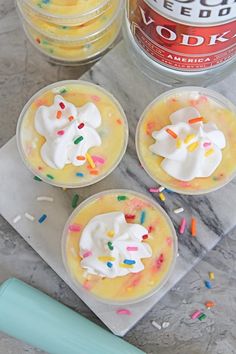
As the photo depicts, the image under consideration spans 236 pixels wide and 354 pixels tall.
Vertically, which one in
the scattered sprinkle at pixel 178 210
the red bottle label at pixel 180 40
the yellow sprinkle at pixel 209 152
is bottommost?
the scattered sprinkle at pixel 178 210

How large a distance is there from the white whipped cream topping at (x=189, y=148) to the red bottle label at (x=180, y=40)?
0.08m

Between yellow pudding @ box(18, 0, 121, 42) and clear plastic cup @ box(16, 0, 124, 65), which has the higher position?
yellow pudding @ box(18, 0, 121, 42)

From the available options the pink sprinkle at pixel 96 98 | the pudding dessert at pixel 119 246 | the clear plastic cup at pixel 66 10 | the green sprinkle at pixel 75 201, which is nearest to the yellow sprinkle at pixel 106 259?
the pudding dessert at pixel 119 246

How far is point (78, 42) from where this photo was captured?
3.79 feet

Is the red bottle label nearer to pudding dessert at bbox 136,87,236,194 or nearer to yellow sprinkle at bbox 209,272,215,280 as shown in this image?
pudding dessert at bbox 136,87,236,194

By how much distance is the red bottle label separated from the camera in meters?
0.98

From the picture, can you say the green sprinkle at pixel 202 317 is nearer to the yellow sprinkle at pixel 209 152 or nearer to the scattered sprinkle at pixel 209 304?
the scattered sprinkle at pixel 209 304

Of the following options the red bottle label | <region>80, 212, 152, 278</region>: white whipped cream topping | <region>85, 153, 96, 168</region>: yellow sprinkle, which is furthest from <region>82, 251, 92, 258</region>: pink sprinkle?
the red bottle label

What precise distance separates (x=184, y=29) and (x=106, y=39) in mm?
223

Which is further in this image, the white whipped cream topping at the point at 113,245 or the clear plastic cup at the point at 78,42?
the clear plastic cup at the point at 78,42

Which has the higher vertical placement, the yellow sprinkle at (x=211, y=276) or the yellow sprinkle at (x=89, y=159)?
the yellow sprinkle at (x=89, y=159)

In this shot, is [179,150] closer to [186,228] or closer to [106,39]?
[186,228]

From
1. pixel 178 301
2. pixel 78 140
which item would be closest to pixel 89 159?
pixel 78 140

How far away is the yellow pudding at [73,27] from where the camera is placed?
44.4 inches
